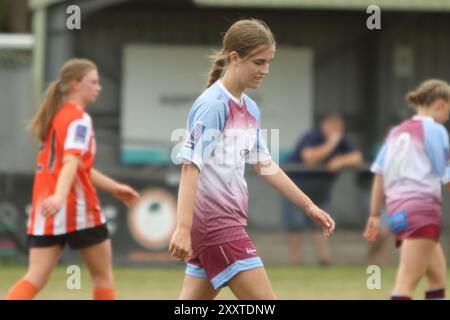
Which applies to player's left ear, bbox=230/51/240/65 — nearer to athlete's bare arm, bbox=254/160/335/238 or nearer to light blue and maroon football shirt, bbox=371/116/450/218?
athlete's bare arm, bbox=254/160/335/238

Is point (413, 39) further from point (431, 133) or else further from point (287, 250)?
point (431, 133)

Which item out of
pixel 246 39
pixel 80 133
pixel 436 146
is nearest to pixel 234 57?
pixel 246 39

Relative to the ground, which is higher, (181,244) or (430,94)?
(430,94)

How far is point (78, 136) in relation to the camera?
28.0 ft

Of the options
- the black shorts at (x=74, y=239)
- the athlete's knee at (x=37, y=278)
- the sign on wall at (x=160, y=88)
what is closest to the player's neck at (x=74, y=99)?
the black shorts at (x=74, y=239)

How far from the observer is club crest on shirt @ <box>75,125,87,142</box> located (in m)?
8.52

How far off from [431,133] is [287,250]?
23.2ft

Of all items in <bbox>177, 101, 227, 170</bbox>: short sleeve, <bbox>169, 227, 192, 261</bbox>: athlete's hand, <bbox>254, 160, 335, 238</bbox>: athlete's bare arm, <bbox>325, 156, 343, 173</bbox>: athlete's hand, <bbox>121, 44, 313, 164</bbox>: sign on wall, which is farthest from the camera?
<bbox>121, 44, 313, 164</bbox>: sign on wall

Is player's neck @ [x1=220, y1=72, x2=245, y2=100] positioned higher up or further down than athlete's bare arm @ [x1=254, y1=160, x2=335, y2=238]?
higher up

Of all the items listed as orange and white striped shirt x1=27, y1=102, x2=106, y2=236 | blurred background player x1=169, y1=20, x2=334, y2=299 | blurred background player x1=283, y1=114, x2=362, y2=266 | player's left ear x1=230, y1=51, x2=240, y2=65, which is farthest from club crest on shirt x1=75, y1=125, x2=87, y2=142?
blurred background player x1=283, y1=114, x2=362, y2=266

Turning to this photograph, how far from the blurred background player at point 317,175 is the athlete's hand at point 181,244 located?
9.61m

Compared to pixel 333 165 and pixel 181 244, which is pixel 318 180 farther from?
pixel 181 244

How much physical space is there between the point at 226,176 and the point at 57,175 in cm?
244

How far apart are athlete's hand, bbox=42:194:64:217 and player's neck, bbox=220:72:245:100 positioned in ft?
6.64
